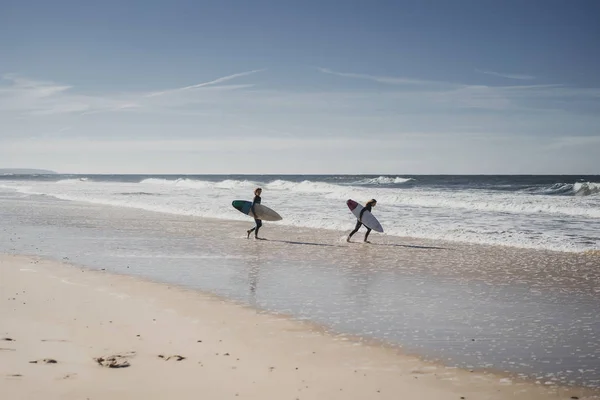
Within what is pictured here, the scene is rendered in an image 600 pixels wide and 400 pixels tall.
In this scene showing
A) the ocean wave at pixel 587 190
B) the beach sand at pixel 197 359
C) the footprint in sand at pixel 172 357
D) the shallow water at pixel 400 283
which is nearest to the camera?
the beach sand at pixel 197 359

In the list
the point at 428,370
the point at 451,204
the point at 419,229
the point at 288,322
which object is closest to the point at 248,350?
the point at 288,322

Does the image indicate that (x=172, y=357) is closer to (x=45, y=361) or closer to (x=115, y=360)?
(x=115, y=360)

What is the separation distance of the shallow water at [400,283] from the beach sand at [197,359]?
59 cm

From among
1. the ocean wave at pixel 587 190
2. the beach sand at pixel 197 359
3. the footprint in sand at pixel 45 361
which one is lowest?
the beach sand at pixel 197 359

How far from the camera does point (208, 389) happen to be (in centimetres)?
Result: 528

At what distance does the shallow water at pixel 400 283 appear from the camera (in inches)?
274

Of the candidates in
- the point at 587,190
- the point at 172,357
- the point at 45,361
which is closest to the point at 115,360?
the point at 172,357

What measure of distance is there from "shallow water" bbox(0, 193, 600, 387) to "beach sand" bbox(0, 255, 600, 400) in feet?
1.95

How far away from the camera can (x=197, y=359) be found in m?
6.13

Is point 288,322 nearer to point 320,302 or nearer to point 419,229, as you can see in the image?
point 320,302

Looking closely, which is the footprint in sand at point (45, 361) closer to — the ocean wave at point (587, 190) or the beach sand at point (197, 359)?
the beach sand at point (197, 359)

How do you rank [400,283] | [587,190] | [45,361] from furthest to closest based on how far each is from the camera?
[587,190]
[400,283]
[45,361]

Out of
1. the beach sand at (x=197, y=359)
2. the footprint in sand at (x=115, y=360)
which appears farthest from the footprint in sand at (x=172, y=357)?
the footprint in sand at (x=115, y=360)

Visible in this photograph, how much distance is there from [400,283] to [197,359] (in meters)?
5.92
